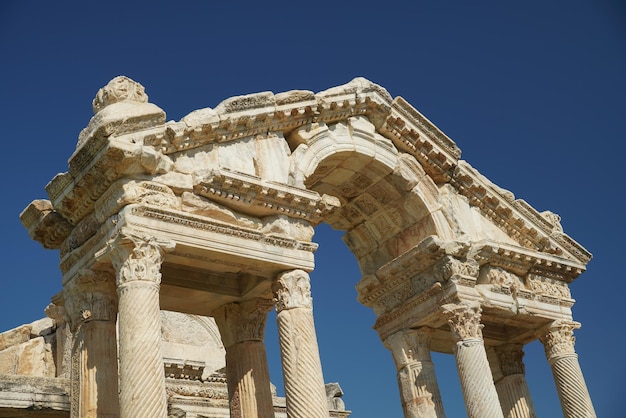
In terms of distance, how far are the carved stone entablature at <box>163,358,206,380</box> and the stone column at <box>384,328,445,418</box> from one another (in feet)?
16.2

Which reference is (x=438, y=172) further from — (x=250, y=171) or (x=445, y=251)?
(x=250, y=171)

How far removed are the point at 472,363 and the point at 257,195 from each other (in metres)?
5.57

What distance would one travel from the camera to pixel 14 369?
18484mm

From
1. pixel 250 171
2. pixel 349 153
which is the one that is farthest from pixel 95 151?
pixel 349 153

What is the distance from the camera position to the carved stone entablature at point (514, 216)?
1691cm

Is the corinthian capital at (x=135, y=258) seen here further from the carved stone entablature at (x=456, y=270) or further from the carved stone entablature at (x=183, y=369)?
the carved stone entablature at (x=183, y=369)

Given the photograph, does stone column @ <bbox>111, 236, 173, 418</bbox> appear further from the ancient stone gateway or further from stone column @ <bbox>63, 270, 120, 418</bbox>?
stone column @ <bbox>63, 270, 120, 418</bbox>

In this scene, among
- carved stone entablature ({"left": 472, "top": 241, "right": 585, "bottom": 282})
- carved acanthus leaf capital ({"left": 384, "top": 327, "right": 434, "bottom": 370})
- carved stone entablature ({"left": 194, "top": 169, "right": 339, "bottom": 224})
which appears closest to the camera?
carved stone entablature ({"left": 194, "top": 169, "right": 339, "bottom": 224})

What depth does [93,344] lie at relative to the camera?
1159 cm

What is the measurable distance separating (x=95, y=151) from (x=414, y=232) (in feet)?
23.9

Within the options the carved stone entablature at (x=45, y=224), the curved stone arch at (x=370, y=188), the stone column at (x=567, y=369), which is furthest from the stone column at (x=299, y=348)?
the stone column at (x=567, y=369)

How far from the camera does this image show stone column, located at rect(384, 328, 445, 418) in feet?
50.1

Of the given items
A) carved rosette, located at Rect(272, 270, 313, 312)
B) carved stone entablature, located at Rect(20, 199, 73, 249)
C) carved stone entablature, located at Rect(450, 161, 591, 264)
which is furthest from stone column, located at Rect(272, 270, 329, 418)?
carved stone entablature, located at Rect(450, 161, 591, 264)

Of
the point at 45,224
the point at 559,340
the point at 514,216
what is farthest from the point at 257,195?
the point at 559,340
